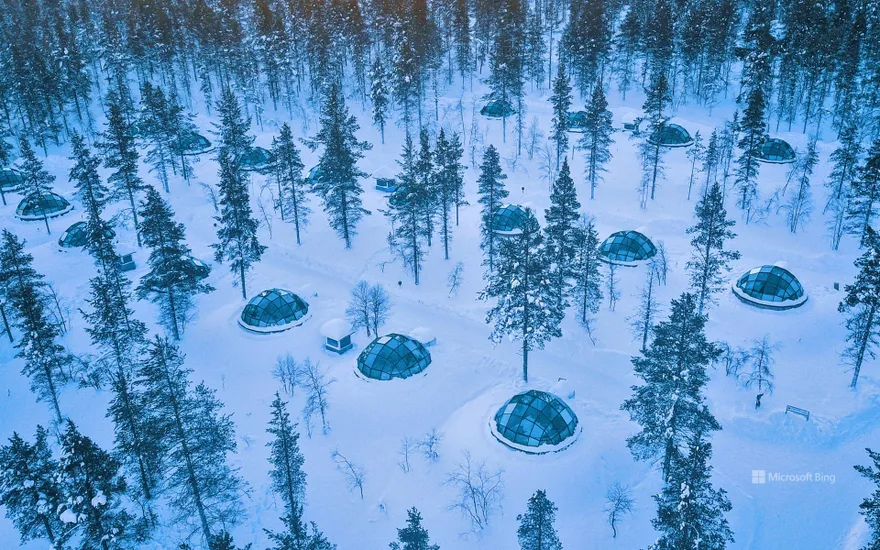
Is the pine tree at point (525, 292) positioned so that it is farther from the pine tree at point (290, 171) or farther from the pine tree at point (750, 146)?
the pine tree at point (750, 146)

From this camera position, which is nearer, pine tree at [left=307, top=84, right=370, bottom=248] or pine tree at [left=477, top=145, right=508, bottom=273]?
pine tree at [left=477, top=145, right=508, bottom=273]

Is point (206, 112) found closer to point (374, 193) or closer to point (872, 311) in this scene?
point (374, 193)

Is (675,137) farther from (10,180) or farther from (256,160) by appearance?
(10,180)

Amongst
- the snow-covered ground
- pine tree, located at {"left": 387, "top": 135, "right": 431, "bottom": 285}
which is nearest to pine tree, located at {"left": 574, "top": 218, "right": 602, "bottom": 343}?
the snow-covered ground

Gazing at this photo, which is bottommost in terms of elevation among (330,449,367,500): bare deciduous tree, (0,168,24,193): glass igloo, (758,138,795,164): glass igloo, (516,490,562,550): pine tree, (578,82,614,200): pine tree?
(330,449,367,500): bare deciduous tree

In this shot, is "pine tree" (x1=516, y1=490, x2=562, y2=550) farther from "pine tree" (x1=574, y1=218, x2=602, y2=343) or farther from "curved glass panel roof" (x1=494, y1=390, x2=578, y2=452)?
"pine tree" (x1=574, y1=218, x2=602, y2=343)

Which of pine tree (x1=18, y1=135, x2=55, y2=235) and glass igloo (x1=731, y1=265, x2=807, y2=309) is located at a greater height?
pine tree (x1=18, y1=135, x2=55, y2=235)
